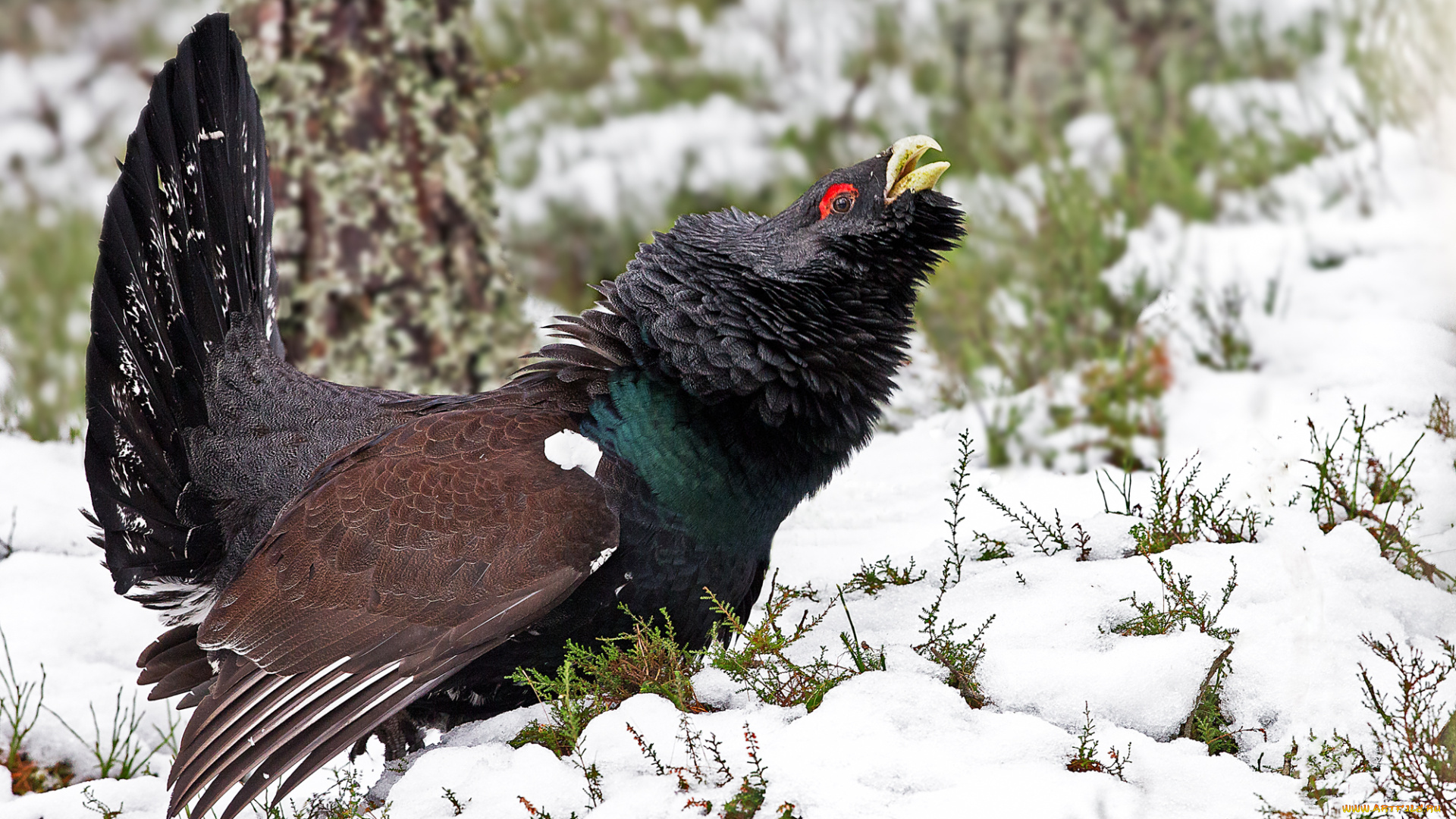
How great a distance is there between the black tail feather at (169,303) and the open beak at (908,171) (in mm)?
1931

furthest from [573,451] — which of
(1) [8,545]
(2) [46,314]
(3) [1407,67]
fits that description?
(2) [46,314]

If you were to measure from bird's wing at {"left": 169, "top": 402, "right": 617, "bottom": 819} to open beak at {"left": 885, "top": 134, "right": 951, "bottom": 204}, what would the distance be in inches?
45.7

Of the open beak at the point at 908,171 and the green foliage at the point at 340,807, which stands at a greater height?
the open beak at the point at 908,171

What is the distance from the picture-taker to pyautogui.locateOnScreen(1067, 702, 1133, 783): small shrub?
240cm

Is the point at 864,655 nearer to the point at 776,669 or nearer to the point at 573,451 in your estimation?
the point at 776,669

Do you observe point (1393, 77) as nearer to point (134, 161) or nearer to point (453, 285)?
point (453, 285)

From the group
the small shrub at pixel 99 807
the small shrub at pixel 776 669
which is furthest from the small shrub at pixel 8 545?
the small shrub at pixel 776 669

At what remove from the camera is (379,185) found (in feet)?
17.8

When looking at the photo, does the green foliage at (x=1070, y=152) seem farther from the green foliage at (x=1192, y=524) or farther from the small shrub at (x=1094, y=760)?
the small shrub at (x=1094, y=760)

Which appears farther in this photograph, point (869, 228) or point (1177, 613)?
point (869, 228)

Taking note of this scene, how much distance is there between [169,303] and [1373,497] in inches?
137

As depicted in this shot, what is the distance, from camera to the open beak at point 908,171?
326 cm

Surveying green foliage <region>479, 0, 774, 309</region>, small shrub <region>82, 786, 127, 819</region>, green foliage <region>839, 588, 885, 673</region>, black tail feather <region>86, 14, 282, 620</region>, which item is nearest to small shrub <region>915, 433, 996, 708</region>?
green foliage <region>839, 588, 885, 673</region>

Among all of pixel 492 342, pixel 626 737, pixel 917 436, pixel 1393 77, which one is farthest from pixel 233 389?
pixel 1393 77
